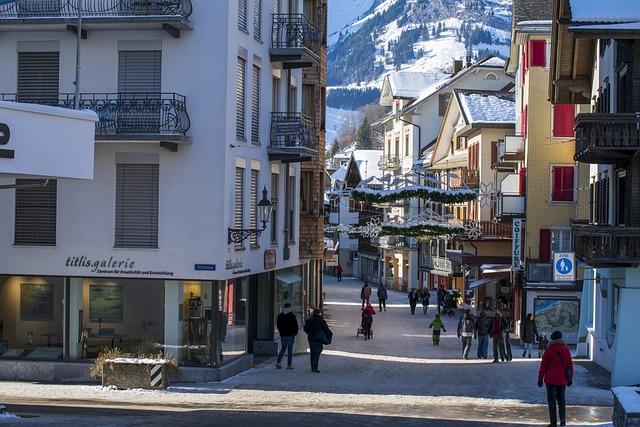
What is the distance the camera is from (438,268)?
7319 cm

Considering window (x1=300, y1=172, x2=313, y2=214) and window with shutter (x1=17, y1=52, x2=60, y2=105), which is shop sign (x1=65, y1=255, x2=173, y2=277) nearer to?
window with shutter (x1=17, y1=52, x2=60, y2=105)

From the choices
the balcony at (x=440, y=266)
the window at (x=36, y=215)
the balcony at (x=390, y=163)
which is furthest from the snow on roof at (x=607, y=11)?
the balcony at (x=390, y=163)

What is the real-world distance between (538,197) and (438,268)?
1076 inches

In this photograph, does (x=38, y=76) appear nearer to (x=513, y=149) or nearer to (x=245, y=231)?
(x=245, y=231)

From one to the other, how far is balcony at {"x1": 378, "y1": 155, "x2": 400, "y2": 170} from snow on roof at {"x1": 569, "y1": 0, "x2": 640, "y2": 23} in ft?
217

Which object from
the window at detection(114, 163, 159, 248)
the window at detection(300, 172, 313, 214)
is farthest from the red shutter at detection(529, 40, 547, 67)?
the window at detection(114, 163, 159, 248)

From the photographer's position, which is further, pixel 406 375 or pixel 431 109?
pixel 431 109

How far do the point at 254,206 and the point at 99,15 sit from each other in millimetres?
6752

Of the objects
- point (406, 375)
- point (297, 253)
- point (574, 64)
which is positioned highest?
point (574, 64)

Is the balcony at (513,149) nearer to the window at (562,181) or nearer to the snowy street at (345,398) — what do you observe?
the window at (562,181)

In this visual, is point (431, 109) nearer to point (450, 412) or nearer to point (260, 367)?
point (260, 367)

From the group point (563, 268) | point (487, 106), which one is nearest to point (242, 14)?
point (563, 268)

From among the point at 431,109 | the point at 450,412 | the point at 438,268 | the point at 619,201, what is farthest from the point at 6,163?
the point at 431,109

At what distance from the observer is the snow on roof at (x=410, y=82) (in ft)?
305
